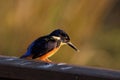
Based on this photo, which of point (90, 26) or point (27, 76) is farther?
point (90, 26)

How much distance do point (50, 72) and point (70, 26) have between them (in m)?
3.68

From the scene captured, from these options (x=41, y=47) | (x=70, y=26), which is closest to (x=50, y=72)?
(x=41, y=47)

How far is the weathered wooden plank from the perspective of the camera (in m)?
2.62

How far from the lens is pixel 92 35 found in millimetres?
6141

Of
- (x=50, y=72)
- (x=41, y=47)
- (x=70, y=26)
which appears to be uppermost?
(x=70, y=26)

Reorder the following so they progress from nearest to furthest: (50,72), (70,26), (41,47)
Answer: (50,72) → (41,47) → (70,26)

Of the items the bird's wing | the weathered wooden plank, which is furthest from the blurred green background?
the weathered wooden plank

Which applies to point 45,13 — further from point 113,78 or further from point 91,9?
point 113,78

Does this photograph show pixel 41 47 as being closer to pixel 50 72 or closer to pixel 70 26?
pixel 50 72

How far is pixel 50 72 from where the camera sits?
8.75 ft

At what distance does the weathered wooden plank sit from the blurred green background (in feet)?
10.9

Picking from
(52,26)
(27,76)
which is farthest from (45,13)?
(27,76)

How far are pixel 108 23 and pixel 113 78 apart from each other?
3974 millimetres

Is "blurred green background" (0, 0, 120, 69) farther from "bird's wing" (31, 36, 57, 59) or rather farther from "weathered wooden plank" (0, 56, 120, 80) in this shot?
"weathered wooden plank" (0, 56, 120, 80)
